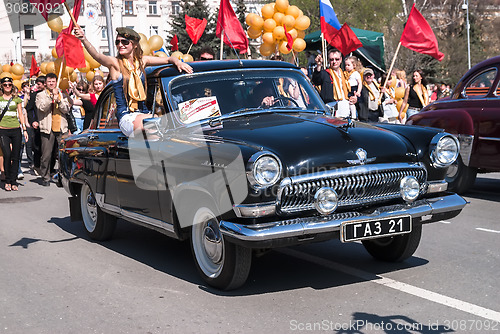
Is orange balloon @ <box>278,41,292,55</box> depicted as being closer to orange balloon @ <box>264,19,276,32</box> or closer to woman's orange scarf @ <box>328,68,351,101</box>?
orange balloon @ <box>264,19,276,32</box>

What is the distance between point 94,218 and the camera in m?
7.48

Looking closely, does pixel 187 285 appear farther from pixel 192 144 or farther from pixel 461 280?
pixel 461 280

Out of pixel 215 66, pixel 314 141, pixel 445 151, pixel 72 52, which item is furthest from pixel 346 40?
pixel 314 141

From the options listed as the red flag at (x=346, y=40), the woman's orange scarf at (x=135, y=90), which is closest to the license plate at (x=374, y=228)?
the woman's orange scarf at (x=135, y=90)

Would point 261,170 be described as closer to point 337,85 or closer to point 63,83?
point 337,85

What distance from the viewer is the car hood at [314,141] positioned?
4.86 meters

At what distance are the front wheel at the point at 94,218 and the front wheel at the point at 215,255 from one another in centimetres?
213

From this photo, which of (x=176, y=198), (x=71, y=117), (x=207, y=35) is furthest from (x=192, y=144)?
(x=207, y=35)

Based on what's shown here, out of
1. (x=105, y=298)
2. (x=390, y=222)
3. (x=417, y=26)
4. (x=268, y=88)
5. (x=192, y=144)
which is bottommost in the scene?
(x=105, y=298)

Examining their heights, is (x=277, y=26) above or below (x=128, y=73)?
above

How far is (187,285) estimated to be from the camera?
5.44m

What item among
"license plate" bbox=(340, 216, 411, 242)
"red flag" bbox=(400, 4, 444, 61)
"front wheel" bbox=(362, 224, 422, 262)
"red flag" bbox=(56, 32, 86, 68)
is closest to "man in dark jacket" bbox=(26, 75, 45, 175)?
"red flag" bbox=(56, 32, 86, 68)

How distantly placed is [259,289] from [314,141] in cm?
120

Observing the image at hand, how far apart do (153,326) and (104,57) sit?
10.2 ft
